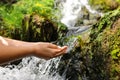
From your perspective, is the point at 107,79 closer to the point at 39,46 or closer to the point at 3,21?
the point at 39,46

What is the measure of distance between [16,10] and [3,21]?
41.5 inches

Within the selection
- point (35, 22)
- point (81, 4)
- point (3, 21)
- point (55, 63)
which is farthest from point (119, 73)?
point (81, 4)

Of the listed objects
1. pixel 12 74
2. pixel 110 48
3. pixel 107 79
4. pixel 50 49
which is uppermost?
pixel 50 49

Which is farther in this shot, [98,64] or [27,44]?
[98,64]

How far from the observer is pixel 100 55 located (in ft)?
12.6

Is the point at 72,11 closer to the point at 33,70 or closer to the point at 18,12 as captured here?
the point at 18,12

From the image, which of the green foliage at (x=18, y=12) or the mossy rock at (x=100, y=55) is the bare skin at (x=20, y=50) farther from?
the green foliage at (x=18, y=12)

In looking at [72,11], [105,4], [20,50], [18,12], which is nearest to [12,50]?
[20,50]

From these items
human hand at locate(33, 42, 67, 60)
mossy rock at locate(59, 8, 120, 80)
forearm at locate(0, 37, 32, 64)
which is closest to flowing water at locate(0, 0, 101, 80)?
mossy rock at locate(59, 8, 120, 80)

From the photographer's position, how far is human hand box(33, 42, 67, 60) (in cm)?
74

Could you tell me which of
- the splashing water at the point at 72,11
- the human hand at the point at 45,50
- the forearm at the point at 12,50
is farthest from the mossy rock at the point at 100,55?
the splashing water at the point at 72,11

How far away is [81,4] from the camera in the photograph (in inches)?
499

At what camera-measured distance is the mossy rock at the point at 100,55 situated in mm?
3693

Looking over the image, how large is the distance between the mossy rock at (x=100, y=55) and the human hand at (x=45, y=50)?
284cm
